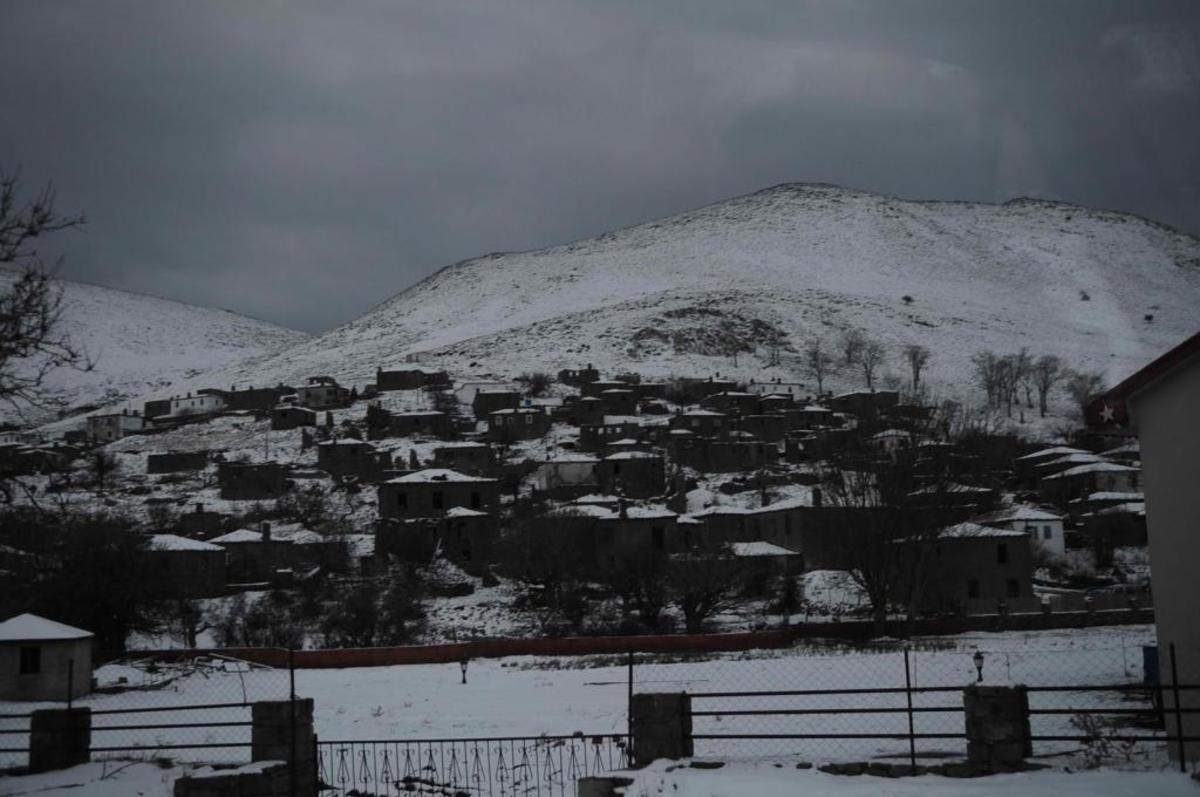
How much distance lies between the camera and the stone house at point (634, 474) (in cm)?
7069

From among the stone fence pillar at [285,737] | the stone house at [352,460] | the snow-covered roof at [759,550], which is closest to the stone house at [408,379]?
the stone house at [352,460]

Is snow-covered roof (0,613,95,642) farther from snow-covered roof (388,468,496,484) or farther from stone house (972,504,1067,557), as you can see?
stone house (972,504,1067,557)

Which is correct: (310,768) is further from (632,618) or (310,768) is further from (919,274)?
(919,274)

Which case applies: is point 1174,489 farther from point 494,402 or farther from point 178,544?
point 494,402

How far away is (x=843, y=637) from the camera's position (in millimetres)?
37906

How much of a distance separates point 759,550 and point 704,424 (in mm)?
31360

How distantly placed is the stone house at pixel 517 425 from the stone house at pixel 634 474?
13099mm

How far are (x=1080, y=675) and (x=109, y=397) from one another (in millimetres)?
160854

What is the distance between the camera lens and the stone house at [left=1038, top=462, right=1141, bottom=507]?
222 ft

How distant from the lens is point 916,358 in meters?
123

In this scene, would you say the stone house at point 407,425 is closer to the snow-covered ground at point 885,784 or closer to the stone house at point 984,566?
the stone house at point 984,566

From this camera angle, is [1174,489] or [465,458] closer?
[1174,489]

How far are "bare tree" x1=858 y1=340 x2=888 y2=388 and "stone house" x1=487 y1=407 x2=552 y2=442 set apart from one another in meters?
42.5

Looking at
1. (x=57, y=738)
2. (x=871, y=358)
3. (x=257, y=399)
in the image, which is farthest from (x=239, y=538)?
(x=871, y=358)
